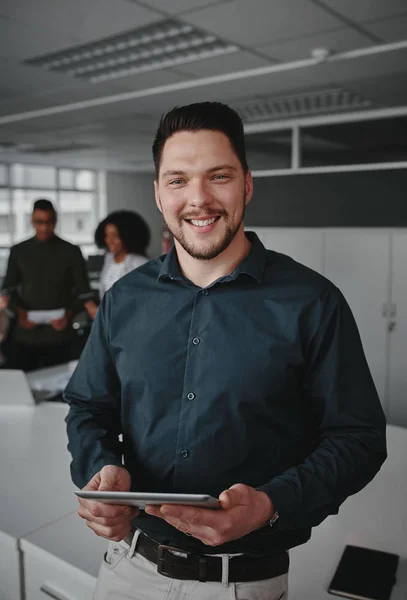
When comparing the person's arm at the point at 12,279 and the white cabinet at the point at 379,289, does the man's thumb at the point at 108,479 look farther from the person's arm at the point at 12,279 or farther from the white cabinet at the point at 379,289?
the white cabinet at the point at 379,289

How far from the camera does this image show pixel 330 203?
5.17 meters

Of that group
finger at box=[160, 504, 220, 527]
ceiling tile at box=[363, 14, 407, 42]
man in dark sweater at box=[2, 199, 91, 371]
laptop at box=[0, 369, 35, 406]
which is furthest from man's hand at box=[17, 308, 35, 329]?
finger at box=[160, 504, 220, 527]

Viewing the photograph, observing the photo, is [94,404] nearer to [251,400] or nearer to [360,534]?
[251,400]

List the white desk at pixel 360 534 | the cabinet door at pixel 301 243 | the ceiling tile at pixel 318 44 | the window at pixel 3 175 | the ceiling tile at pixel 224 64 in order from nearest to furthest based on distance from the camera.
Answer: the white desk at pixel 360 534 → the ceiling tile at pixel 318 44 → the ceiling tile at pixel 224 64 → the cabinet door at pixel 301 243 → the window at pixel 3 175

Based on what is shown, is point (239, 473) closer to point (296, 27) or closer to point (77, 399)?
point (77, 399)

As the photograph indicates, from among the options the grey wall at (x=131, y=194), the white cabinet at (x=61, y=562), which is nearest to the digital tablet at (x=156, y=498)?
the white cabinet at (x=61, y=562)

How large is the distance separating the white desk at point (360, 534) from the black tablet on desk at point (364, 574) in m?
0.03

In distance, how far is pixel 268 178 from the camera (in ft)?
16.9

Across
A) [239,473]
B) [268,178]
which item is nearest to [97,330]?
[239,473]

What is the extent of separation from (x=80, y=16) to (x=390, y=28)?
6.11ft

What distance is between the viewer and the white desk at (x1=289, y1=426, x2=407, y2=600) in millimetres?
1309

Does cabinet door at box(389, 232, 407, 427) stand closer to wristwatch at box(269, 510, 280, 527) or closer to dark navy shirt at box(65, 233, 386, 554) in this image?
dark navy shirt at box(65, 233, 386, 554)

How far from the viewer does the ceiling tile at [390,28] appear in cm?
331

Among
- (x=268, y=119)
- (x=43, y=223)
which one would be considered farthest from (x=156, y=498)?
(x=268, y=119)
